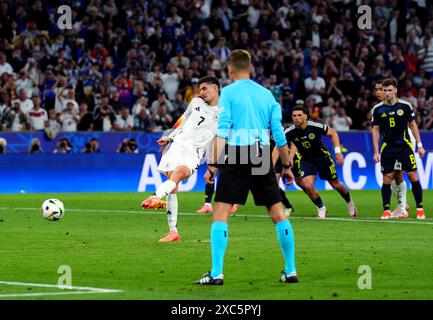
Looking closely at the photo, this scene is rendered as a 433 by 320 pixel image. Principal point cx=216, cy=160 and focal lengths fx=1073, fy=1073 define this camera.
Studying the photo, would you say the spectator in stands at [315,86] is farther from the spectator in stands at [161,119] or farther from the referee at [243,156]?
the referee at [243,156]

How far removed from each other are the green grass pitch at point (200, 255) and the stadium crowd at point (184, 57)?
7567 millimetres

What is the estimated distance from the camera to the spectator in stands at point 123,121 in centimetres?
2944

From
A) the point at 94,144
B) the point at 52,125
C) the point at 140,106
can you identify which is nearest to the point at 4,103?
the point at 52,125

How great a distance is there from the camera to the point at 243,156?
1083 cm

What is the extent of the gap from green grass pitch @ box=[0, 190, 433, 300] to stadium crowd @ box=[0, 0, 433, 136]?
7.57m

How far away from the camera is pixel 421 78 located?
35656 millimetres

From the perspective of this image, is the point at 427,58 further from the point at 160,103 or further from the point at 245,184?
the point at 245,184

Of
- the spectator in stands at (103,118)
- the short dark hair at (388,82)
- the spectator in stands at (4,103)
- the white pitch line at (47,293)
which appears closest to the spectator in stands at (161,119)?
the spectator in stands at (103,118)

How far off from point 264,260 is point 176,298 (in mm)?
3391

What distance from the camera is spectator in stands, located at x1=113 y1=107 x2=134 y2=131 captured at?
2944cm

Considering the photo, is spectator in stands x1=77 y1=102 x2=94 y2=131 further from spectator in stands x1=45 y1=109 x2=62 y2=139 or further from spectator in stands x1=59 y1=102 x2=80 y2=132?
spectator in stands x1=45 y1=109 x2=62 y2=139

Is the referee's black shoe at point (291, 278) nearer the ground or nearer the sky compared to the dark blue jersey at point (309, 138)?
nearer the ground

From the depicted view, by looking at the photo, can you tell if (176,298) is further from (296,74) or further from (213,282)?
(296,74)
